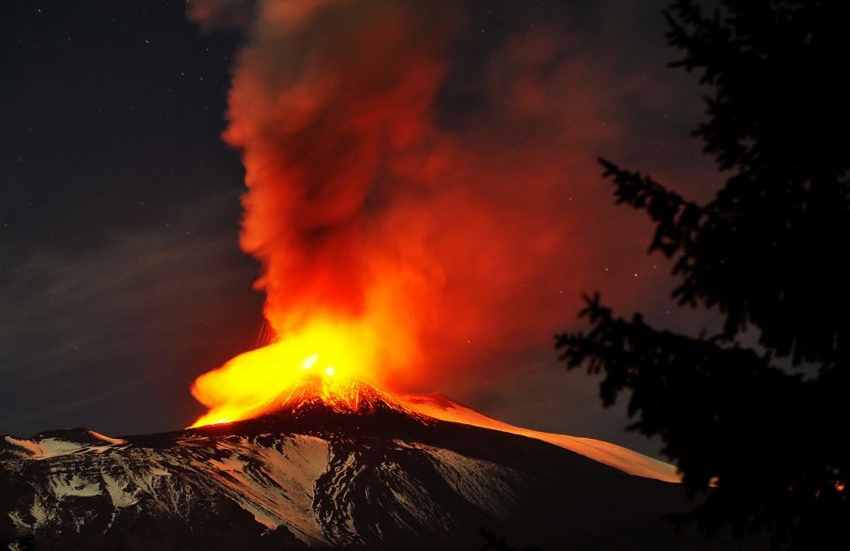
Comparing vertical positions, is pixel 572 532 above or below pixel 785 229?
below

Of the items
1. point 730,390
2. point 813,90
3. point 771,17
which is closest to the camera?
point 730,390

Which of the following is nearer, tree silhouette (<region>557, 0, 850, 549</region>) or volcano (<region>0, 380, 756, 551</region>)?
tree silhouette (<region>557, 0, 850, 549</region>)

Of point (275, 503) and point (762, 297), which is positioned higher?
point (275, 503)

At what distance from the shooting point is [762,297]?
22.3 feet

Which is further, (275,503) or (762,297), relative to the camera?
(275,503)

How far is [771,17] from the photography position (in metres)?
7.23

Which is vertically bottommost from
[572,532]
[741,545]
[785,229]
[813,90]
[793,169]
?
[741,545]

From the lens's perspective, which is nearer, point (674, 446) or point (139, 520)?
point (674, 446)

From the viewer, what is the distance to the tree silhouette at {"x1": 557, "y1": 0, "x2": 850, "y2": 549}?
247 inches

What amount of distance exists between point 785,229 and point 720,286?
0.72 m

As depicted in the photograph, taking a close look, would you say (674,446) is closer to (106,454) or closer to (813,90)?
(813,90)

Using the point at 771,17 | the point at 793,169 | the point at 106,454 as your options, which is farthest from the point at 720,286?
the point at 106,454

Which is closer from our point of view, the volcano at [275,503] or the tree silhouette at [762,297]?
the tree silhouette at [762,297]

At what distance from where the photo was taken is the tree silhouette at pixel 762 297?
20.6 feet
